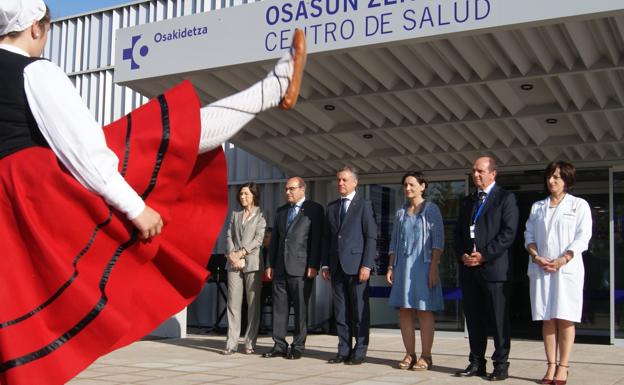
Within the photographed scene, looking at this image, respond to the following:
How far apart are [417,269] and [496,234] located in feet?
3.29

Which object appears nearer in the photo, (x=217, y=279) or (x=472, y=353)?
(x=472, y=353)

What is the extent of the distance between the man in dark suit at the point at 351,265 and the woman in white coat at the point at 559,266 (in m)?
1.86

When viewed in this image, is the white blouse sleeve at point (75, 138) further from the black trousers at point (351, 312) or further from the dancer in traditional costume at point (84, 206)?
the black trousers at point (351, 312)

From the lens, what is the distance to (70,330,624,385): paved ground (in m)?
6.55

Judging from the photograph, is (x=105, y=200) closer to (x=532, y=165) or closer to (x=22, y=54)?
(x=22, y=54)

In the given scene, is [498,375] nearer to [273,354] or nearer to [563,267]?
[563,267]

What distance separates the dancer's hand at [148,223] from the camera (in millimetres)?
2381

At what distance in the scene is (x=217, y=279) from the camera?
1171 centimetres

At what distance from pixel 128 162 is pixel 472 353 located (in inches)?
205

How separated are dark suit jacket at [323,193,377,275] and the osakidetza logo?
7.90 feet

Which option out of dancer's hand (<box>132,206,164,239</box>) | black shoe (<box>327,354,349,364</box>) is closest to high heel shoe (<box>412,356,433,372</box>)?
black shoe (<box>327,354,349,364</box>)

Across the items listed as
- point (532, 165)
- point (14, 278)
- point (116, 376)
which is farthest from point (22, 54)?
point (532, 165)

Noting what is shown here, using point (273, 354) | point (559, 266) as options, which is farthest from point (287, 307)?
point (559, 266)

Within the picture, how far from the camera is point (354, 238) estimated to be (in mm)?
7934
